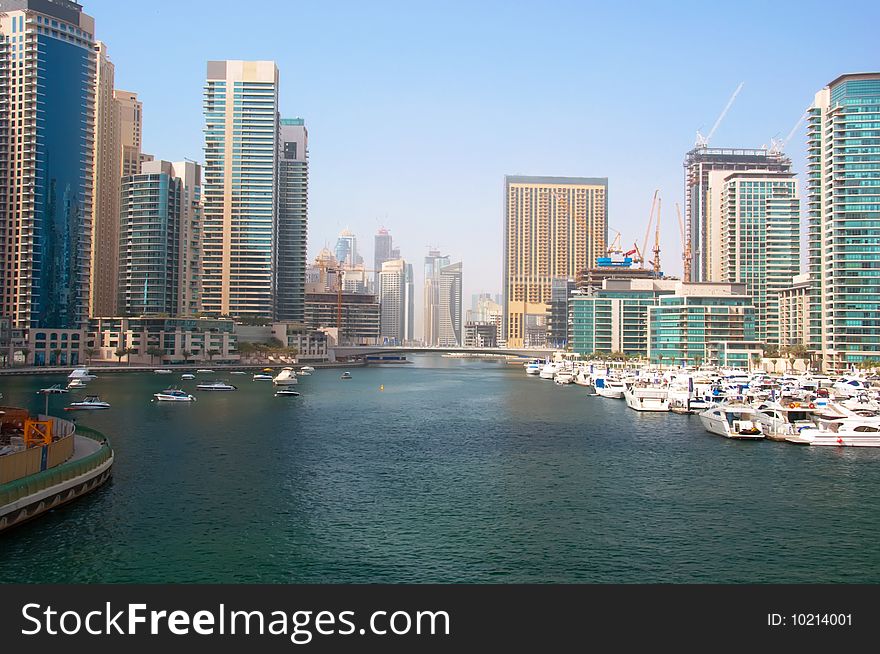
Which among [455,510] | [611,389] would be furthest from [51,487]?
[611,389]

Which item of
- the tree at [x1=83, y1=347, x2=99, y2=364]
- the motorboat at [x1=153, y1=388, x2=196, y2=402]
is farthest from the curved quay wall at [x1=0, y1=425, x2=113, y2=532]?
the tree at [x1=83, y1=347, x2=99, y2=364]

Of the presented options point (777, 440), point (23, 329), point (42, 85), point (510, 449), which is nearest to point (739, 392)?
point (777, 440)

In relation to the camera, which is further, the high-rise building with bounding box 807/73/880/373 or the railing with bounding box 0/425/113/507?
the high-rise building with bounding box 807/73/880/373

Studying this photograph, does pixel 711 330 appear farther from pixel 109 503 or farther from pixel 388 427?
pixel 109 503

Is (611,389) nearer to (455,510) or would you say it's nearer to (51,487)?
(455,510)

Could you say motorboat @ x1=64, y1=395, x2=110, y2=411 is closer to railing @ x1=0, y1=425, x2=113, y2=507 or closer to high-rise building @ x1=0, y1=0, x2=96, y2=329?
railing @ x1=0, y1=425, x2=113, y2=507

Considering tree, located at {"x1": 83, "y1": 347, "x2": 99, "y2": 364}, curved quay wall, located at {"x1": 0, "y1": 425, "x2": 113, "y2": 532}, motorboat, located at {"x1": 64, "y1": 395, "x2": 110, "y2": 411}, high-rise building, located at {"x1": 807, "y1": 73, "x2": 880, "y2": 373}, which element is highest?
high-rise building, located at {"x1": 807, "y1": 73, "x2": 880, "y2": 373}

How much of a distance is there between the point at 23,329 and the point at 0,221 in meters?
30.5

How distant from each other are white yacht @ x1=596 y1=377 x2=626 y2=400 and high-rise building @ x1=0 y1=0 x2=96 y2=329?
131 meters

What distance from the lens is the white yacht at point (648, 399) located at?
102 m

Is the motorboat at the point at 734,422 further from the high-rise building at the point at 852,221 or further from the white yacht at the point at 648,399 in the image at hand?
the high-rise building at the point at 852,221

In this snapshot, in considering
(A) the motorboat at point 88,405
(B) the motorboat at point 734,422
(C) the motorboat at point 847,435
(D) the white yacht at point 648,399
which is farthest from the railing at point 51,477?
(D) the white yacht at point 648,399

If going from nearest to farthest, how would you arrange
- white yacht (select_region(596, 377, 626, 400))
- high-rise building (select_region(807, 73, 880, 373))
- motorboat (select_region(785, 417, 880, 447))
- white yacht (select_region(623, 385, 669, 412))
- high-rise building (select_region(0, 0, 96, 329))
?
1. motorboat (select_region(785, 417, 880, 447))
2. white yacht (select_region(623, 385, 669, 412))
3. white yacht (select_region(596, 377, 626, 400))
4. high-rise building (select_region(807, 73, 880, 373))
5. high-rise building (select_region(0, 0, 96, 329))

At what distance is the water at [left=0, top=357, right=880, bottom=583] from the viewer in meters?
32.2
